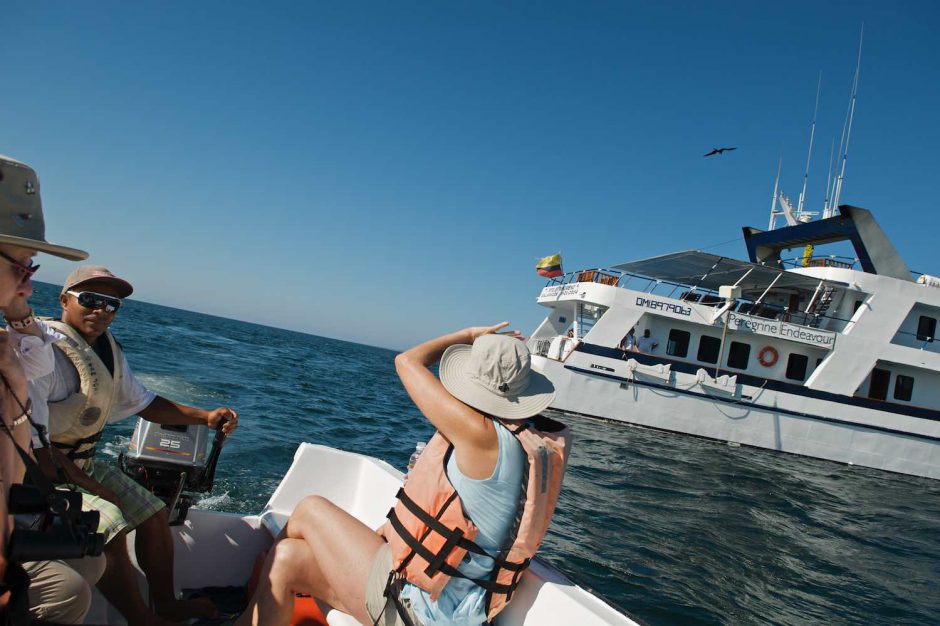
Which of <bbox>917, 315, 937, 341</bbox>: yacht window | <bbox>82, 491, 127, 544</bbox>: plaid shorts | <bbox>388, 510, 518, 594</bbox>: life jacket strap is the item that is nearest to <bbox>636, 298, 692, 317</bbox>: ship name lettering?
<bbox>917, 315, 937, 341</bbox>: yacht window

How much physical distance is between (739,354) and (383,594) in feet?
49.6

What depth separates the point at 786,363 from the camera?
15.0 metres

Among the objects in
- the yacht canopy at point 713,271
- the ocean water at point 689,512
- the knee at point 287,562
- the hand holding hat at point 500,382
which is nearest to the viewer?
the hand holding hat at point 500,382

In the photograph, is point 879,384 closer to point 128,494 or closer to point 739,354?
point 739,354

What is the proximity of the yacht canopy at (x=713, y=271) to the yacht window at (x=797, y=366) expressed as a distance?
196 centimetres

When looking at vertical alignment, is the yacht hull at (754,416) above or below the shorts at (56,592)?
above

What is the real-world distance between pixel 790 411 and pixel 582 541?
1099 cm

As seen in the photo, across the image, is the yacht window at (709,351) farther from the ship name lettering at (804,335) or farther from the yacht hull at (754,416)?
the ship name lettering at (804,335)

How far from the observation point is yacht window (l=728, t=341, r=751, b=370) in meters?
15.0

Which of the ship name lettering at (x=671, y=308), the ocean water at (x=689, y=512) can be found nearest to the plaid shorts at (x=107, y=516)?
the ocean water at (x=689, y=512)

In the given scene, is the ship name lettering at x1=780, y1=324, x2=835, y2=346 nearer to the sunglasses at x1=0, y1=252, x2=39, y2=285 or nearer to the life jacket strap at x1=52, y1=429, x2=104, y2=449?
the life jacket strap at x1=52, y1=429, x2=104, y2=449

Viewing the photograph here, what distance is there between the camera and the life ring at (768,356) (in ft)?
49.0

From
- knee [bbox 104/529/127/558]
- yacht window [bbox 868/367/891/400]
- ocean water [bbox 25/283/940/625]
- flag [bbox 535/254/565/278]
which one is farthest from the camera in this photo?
flag [bbox 535/254/565/278]

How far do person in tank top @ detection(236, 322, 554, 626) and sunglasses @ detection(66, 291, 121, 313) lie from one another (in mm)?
1256
